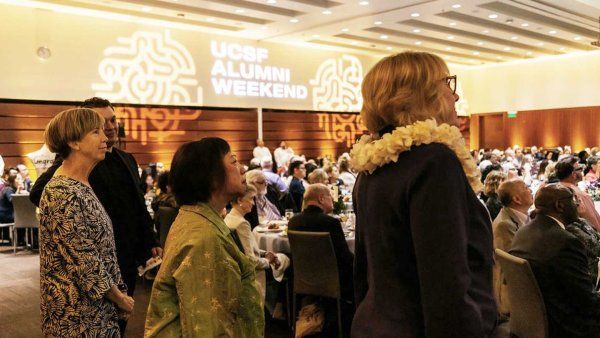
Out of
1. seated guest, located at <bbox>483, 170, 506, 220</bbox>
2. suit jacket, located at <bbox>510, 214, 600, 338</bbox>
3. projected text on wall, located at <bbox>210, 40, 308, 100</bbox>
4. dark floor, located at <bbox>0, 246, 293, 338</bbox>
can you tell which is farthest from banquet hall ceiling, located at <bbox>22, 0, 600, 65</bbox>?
suit jacket, located at <bbox>510, 214, 600, 338</bbox>

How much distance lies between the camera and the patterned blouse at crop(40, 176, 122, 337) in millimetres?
1986

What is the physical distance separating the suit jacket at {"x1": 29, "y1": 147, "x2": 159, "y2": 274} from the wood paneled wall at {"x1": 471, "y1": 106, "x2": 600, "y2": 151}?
18479 millimetres

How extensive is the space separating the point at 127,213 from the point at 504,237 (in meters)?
2.50

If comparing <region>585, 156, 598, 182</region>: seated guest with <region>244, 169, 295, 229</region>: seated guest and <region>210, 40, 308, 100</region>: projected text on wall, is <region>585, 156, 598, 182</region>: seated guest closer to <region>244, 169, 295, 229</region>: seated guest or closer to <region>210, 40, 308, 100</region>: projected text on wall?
<region>244, 169, 295, 229</region>: seated guest

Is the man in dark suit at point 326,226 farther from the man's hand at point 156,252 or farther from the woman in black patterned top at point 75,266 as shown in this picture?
the woman in black patterned top at point 75,266

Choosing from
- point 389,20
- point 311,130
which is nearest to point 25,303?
point 389,20

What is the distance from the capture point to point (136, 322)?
471 centimetres

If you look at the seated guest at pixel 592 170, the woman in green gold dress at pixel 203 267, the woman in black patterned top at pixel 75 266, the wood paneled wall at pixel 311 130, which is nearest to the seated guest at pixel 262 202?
the woman in black patterned top at pixel 75 266

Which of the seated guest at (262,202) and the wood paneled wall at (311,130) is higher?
the wood paneled wall at (311,130)

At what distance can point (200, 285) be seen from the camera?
1.55 meters

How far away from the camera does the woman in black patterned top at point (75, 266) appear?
6.52ft

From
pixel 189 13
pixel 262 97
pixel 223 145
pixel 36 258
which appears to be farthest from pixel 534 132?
pixel 223 145

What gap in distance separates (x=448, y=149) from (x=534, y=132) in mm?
20091

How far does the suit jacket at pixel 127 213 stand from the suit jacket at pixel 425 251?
166 centimetres
